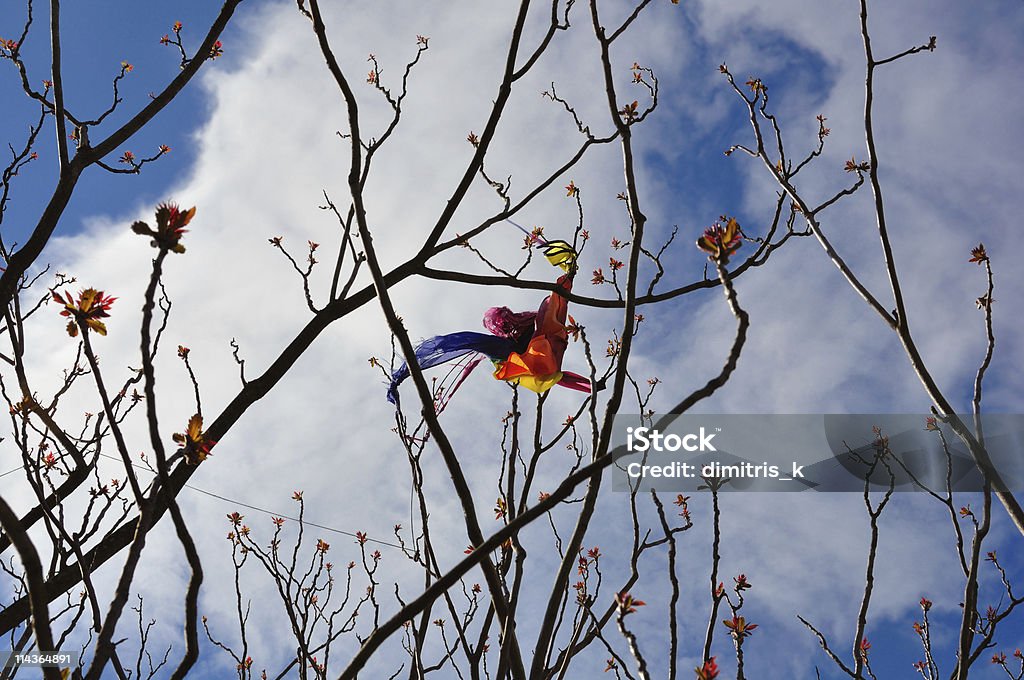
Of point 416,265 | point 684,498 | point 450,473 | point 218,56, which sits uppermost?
point 218,56

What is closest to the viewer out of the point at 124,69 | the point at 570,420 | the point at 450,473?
the point at 450,473

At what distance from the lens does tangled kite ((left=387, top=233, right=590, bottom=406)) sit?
2703mm

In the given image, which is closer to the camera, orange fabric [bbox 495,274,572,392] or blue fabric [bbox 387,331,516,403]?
blue fabric [bbox 387,331,516,403]

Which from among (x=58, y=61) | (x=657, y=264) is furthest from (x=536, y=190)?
(x=58, y=61)

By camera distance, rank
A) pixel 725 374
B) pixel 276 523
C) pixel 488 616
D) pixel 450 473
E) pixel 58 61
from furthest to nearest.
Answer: pixel 276 523
pixel 58 61
pixel 488 616
pixel 450 473
pixel 725 374

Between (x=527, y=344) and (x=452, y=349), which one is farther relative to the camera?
(x=527, y=344)

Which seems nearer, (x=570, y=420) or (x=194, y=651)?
(x=194, y=651)

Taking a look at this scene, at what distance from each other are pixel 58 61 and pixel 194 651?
2426mm

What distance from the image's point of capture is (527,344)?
291 cm

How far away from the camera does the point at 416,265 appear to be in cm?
272

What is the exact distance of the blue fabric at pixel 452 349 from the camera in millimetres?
2469

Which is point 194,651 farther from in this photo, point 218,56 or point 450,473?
point 218,56

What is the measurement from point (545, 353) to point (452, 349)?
350 mm

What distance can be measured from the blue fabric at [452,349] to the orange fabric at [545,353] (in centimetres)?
Result: 6
